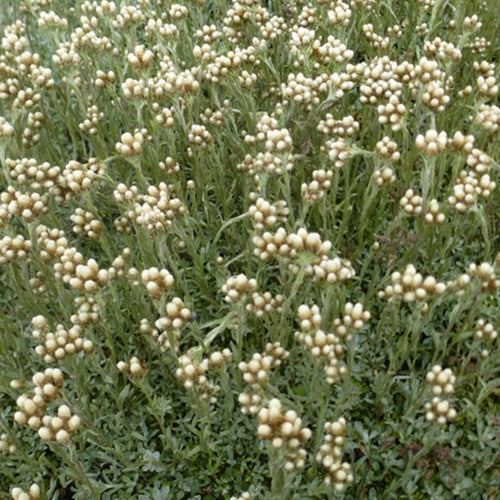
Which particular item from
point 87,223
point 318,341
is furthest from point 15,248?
point 318,341

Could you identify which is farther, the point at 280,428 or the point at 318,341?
the point at 318,341

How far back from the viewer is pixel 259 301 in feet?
8.08

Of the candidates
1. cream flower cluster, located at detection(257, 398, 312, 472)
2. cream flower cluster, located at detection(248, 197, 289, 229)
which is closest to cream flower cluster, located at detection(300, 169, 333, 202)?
cream flower cluster, located at detection(248, 197, 289, 229)

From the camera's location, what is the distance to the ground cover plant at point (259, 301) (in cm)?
222

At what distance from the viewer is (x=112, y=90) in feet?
11.4

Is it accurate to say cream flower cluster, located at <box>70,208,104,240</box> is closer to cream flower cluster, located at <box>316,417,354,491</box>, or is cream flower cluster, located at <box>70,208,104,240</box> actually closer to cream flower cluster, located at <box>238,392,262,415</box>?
cream flower cluster, located at <box>238,392,262,415</box>

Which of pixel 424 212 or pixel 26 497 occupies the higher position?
pixel 424 212

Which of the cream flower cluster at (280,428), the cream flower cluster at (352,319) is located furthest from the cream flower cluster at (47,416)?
the cream flower cluster at (352,319)

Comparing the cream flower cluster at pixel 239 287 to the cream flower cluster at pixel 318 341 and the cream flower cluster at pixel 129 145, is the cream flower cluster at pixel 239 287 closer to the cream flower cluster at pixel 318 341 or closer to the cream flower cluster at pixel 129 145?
the cream flower cluster at pixel 318 341

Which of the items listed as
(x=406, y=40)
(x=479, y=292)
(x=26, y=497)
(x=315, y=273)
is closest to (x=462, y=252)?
(x=479, y=292)

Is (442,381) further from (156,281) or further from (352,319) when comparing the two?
(156,281)

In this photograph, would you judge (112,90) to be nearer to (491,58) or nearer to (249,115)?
(249,115)

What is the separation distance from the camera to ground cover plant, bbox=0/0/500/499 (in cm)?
222

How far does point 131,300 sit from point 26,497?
1.26 meters
